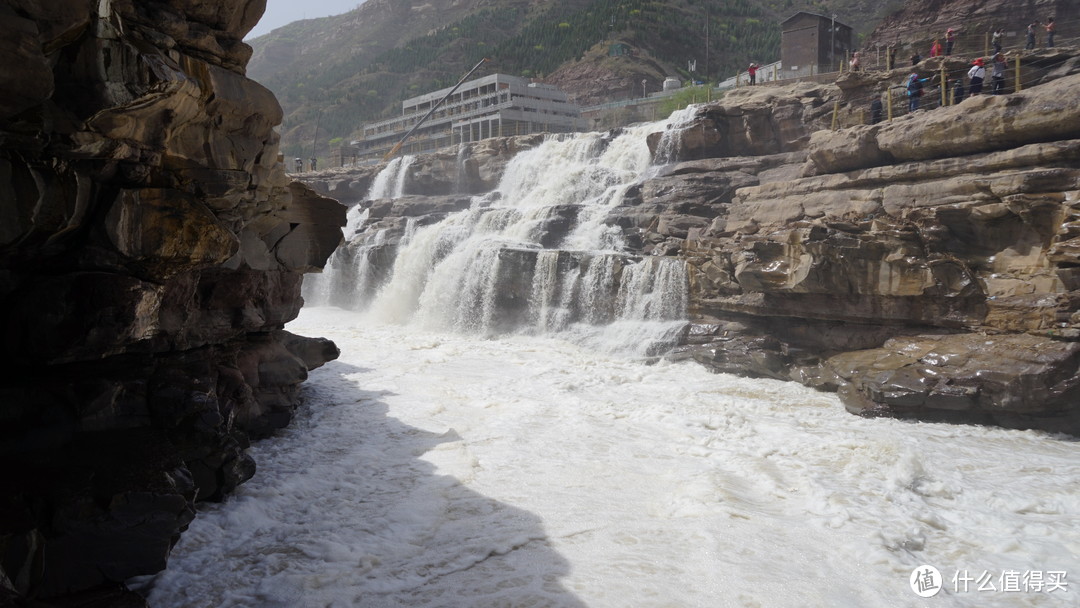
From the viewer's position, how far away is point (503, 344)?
57.7ft

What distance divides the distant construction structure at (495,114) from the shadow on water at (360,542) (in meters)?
31.4

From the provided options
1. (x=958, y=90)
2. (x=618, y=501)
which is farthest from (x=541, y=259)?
(x=618, y=501)

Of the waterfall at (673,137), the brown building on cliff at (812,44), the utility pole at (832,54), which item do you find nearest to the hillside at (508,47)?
the brown building on cliff at (812,44)

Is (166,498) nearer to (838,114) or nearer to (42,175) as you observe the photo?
(42,175)

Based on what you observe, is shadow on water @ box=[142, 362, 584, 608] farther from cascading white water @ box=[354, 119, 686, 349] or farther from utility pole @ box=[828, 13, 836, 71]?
utility pole @ box=[828, 13, 836, 71]

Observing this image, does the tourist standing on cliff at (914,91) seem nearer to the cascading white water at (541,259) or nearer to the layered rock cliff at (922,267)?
the layered rock cliff at (922,267)

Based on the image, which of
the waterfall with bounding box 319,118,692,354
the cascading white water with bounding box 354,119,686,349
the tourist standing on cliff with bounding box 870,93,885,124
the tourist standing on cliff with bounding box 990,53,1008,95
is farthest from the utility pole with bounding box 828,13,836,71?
the tourist standing on cliff with bounding box 990,53,1008,95

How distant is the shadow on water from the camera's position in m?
5.92

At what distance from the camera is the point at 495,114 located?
40938 millimetres

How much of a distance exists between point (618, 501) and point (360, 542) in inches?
113

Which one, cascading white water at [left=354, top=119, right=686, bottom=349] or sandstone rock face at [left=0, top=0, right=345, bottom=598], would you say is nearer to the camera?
sandstone rock face at [left=0, top=0, right=345, bottom=598]

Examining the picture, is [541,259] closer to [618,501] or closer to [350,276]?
[350,276]

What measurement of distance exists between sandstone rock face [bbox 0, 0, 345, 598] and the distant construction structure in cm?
3222

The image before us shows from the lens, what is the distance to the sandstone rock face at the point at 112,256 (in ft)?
15.2
